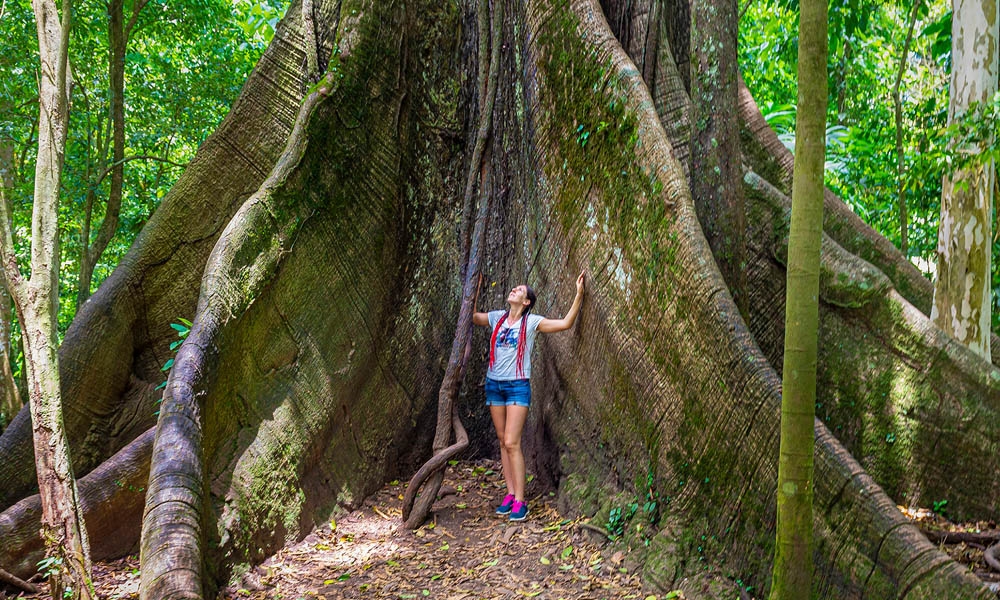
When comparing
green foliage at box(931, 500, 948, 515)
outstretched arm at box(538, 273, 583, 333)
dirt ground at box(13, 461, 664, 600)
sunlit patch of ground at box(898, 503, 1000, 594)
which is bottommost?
dirt ground at box(13, 461, 664, 600)

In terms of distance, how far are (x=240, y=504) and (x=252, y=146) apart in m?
2.81

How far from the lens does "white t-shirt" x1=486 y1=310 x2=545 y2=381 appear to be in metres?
4.98

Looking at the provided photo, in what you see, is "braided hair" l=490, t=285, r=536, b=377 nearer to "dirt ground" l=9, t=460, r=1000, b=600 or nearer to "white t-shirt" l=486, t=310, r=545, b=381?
"white t-shirt" l=486, t=310, r=545, b=381

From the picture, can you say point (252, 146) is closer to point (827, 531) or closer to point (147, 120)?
point (827, 531)

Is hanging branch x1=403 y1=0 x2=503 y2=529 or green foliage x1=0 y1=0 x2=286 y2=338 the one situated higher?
green foliage x1=0 y1=0 x2=286 y2=338

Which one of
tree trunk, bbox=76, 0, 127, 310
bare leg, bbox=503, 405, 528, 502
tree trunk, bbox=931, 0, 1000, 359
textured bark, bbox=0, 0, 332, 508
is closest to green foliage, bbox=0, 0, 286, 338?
tree trunk, bbox=76, 0, 127, 310

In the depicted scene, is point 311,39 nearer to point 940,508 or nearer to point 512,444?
point 512,444

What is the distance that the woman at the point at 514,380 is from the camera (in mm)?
4879

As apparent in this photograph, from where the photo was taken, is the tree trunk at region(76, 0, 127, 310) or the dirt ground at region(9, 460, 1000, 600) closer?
the dirt ground at region(9, 460, 1000, 600)

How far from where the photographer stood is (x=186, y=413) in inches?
152

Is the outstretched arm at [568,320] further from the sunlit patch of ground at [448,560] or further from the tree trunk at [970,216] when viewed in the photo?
the tree trunk at [970,216]

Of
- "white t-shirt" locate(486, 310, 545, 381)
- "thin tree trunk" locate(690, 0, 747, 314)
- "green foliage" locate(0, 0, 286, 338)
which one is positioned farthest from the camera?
"green foliage" locate(0, 0, 286, 338)

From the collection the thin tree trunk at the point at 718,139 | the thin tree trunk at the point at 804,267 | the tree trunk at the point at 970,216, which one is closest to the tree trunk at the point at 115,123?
the thin tree trunk at the point at 718,139

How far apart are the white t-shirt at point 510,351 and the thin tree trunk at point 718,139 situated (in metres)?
1.28
